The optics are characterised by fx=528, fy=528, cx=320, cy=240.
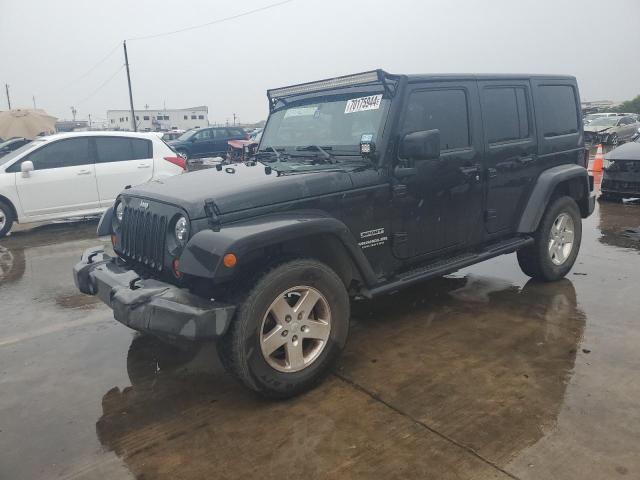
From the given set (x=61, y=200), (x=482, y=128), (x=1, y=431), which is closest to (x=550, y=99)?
(x=482, y=128)

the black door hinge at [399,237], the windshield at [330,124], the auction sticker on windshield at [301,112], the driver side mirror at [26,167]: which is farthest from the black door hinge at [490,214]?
the driver side mirror at [26,167]

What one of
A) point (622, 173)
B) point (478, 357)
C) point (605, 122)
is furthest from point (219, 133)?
point (478, 357)

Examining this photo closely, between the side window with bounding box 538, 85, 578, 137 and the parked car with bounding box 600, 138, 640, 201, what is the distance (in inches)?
170

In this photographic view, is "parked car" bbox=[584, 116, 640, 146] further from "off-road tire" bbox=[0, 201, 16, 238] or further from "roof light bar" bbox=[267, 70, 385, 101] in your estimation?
"off-road tire" bbox=[0, 201, 16, 238]

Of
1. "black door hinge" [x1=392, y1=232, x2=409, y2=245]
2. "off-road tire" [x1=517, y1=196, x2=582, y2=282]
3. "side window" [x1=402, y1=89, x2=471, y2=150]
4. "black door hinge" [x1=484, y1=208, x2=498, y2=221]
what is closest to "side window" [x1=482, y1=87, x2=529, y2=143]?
"side window" [x1=402, y1=89, x2=471, y2=150]

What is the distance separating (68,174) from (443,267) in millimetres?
A: 7126

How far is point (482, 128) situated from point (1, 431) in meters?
4.17

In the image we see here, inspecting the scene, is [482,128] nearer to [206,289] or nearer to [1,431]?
[206,289]

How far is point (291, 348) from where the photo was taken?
10.8 feet

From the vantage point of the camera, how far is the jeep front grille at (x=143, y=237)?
343 cm

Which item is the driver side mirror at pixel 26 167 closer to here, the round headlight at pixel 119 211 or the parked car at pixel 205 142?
the round headlight at pixel 119 211

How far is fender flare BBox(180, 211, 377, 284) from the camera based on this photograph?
2.94 meters

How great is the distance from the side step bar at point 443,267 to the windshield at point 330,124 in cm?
103

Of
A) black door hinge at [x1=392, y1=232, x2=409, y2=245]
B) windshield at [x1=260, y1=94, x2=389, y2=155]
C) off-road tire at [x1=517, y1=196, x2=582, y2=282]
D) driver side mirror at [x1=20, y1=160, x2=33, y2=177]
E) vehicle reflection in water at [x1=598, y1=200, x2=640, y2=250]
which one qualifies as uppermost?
windshield at [x1=260, y1=94, x2=389, y2=155]
